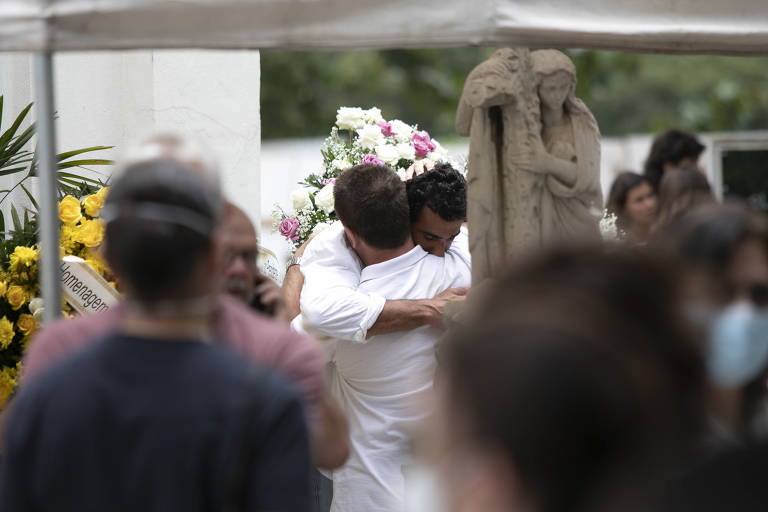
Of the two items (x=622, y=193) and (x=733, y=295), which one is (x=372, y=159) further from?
(x=733, y=295)

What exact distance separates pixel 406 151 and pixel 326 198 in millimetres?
441

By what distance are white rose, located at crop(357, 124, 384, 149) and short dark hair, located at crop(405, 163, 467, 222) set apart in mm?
660

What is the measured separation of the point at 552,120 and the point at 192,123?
11.4 ft

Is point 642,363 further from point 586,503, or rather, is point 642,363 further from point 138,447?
point 138,447

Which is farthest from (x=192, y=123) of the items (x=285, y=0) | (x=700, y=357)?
(x=700, y=357)

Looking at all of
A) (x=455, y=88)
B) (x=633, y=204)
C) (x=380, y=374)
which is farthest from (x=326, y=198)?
(x=455, y=88)

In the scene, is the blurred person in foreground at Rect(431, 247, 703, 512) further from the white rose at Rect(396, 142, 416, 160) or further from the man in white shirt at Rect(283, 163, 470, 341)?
the white rose at Rect(396, 142, 416, 160)

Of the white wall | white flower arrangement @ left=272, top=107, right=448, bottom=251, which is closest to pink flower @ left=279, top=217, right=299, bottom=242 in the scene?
white flower arrangement @ left=272, top=107, right=448, bottom=251

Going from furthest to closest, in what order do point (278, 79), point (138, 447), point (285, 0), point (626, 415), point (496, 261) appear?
point (278, 79)
point (496, 261)
point (285, 0)
point (138, 447)
point (626, 415)

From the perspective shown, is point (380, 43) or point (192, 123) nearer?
point (380, 43)

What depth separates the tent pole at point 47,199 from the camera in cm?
318

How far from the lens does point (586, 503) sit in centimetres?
129

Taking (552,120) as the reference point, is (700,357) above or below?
below

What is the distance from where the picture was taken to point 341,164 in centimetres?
538
